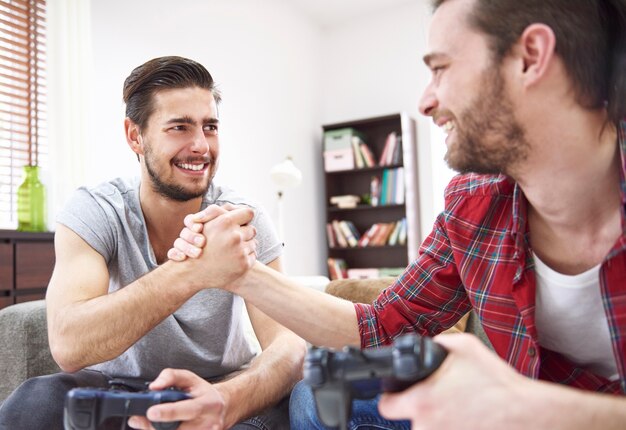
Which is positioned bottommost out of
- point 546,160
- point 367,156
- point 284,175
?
point 546,160

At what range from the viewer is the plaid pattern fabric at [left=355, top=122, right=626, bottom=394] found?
822mm

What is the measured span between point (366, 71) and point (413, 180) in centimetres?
121

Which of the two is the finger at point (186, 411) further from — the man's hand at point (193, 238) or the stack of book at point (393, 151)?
the stack of book at point (393, 151)

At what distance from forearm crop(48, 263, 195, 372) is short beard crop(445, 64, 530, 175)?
2.00 feet

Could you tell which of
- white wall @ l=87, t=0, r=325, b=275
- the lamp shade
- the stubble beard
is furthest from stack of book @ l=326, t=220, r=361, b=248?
the stubble beard

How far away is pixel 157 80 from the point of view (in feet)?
5.25

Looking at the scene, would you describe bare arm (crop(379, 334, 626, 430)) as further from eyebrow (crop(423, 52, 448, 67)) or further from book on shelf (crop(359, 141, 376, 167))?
book on shelf (crop(359, 141, 376, 167))

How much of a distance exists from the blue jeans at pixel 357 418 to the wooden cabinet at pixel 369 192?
3.69 m

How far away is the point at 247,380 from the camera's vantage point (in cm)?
115

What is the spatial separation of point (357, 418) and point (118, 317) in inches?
20.1

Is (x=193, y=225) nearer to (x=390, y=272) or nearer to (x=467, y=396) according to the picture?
(x=467, y=396)

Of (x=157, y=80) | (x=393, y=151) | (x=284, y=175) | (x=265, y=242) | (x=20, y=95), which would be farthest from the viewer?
(x=393, y=151)

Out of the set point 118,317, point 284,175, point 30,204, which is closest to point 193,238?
point 118,317

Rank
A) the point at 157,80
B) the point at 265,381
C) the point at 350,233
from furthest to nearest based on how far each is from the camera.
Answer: the point at 350,233 < the point at 157,80 < the point at 265,381
